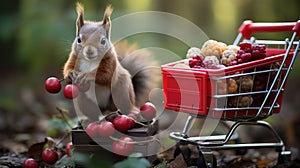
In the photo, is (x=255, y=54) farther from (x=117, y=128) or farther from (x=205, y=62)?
(x=117, y=128)

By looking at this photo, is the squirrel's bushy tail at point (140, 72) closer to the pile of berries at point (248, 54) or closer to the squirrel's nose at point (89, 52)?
the squirrel's nose at point (89, 52)

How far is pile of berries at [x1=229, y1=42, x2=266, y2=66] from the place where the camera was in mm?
2533

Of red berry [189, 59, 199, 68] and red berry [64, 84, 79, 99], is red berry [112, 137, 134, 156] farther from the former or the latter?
red berry [189, 59, 199, 68]

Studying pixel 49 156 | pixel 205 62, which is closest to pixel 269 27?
pixel 205 62

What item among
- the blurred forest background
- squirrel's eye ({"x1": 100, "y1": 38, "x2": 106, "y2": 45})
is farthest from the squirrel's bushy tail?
the blurred forest background

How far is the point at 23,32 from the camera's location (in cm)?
580

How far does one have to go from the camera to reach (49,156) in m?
2.71

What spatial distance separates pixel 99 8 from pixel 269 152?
3.09 meters

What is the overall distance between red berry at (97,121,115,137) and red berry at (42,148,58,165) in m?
0.40

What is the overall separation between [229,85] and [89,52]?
732mm

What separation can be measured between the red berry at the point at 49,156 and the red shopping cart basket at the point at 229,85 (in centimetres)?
67

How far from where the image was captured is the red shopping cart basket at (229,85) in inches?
97.6

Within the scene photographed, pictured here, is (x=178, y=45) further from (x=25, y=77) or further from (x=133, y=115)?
(x=133, y=115)

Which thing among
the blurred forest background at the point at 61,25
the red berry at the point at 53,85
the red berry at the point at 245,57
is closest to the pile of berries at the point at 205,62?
the red berry at the point at 245,57
